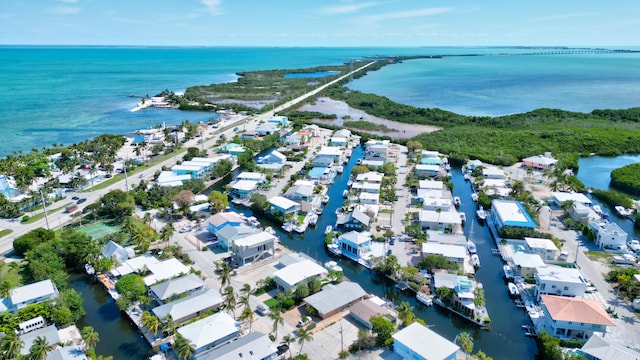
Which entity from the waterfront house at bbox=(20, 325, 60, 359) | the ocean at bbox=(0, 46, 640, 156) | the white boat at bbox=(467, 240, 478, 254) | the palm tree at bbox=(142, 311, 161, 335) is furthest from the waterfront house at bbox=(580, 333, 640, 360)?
the ocean at bbox=(0, 46, 640, 156)

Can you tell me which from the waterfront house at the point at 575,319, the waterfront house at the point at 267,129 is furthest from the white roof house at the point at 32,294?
the waterfront house at the point at 267,129

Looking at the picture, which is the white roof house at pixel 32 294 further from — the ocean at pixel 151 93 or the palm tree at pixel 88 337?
the ocean at pixel 151 93

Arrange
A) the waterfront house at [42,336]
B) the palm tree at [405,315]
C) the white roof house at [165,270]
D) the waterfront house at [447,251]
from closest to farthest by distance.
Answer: the waterfront house at [42,336], the palm tree at [405,315], the white roof house at [165,270], the waterfront house at [447,251]

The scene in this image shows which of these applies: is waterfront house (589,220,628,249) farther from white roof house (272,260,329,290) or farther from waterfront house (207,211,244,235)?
waterfront house (207,211,244,235)

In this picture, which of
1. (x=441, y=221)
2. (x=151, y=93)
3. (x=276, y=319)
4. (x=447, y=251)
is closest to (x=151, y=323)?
(x=276, y=319)

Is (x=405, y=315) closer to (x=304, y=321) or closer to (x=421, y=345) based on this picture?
(x=421, y=345)

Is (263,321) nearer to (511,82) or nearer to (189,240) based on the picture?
(189,240)
